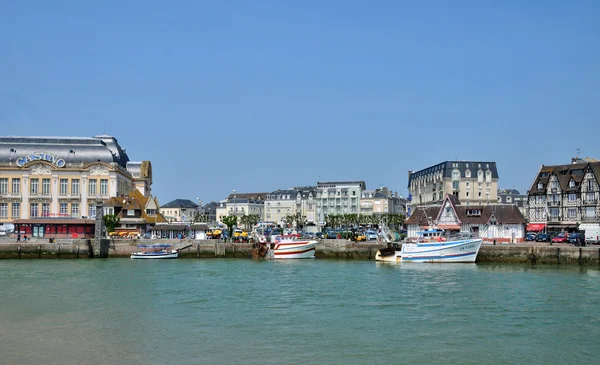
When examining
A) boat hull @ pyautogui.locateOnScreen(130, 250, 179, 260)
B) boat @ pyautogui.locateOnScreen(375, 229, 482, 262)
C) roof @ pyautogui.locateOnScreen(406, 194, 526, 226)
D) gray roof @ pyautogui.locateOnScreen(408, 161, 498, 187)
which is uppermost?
gray roof @ pyautogui.locateOnScreen(408, 161, 498, 187)

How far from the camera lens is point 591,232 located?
70250mm

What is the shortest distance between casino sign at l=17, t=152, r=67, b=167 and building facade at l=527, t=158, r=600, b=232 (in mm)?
66519

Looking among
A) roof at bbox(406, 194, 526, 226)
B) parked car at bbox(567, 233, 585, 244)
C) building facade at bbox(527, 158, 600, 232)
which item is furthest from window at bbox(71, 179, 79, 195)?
parked car at bbox(567, 233, 585, 244)

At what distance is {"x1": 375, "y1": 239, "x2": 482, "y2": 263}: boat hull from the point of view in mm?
57031

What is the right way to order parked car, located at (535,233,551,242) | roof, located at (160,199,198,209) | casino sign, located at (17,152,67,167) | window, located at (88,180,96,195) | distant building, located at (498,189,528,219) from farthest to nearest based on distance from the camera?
Answer: roof, located at (160,199,198,209)
distant building, located at (498,189,528,219)
window, located at (88,180,96,195)
casino sign, located at (17,152,67,167)
parked car, located at (535,233,551,242)

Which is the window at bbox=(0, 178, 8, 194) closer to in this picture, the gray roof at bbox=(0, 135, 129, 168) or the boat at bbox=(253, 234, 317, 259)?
the gray roof at bbox=(0, 135, 129, 168)

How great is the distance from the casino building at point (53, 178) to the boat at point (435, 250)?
47.1 meters

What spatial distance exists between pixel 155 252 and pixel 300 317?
38645mm

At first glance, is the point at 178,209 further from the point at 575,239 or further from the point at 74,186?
the point at 575,239

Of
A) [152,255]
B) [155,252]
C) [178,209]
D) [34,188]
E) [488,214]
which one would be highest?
[34,188]

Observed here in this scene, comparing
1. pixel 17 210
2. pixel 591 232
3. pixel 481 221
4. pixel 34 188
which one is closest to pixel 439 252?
pixel 481 221

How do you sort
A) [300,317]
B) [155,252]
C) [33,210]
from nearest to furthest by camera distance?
[300,317], [155,252], [33,210]

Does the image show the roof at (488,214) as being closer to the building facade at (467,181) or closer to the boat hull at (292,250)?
the boat hull at (292,250)

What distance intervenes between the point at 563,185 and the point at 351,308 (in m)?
59.6
